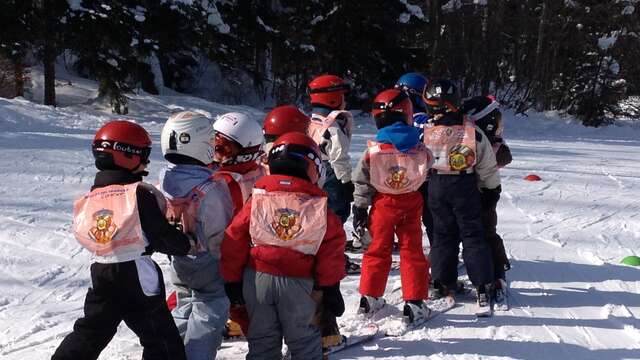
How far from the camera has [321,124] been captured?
5.44m

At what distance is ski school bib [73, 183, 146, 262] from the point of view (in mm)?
3195

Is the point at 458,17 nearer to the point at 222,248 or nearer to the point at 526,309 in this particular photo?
the point at 526,309

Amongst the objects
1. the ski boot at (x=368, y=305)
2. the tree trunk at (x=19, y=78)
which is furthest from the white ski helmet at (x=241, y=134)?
the tree trunk at (x=19, y=78)

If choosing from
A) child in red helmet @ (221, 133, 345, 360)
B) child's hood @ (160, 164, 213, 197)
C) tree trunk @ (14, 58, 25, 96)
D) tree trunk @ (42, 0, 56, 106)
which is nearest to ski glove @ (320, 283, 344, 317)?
child in red helmet @ (221, 133, 345, 360)

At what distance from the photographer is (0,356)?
3924 mm

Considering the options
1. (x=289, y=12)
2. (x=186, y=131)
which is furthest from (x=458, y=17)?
(x=186, y=131)

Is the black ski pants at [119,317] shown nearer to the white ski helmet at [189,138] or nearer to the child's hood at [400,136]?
the white ski helmet at [189,138]

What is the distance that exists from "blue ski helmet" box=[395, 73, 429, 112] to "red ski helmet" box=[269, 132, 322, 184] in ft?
9.62

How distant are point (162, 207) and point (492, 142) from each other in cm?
290

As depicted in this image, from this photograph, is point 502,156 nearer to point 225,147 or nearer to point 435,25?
point 225,147

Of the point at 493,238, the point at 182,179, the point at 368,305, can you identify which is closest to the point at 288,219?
the point at 182,179

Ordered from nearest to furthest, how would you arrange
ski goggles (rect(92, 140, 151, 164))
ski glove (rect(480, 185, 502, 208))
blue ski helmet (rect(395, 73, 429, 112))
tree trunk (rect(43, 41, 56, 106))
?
ski goggles (rect(92, 140, 151, 164)) < ski glove (rect(480, 185, 502, 208)) < blue ski helmet (rect(395, 73, 429, 112)) < tree trunk (rect(43, 41, 56, 106))

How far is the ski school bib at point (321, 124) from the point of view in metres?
5.39

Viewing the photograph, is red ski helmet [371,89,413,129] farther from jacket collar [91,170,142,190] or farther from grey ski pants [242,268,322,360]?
jacket collar [91,170,142,190]
